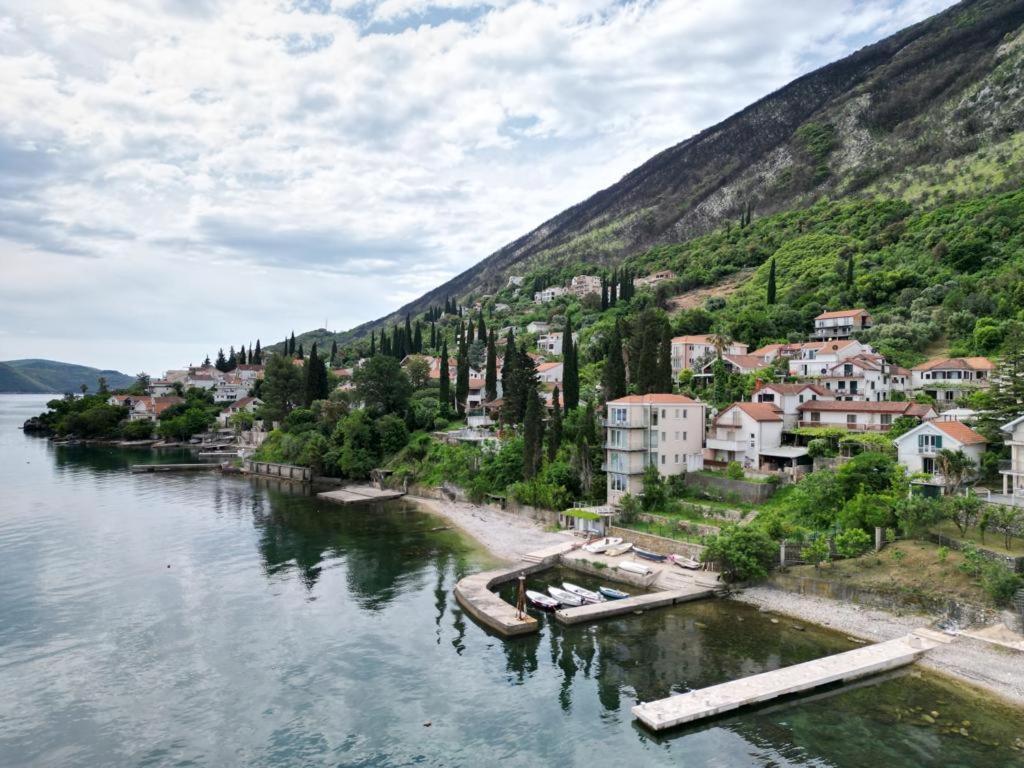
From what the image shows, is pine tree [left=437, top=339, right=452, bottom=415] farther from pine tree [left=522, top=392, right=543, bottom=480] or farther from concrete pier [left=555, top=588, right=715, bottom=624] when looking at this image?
concrete pier [left=555, top=588, right=715, bottom=624]

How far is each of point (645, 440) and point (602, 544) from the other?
399 inches

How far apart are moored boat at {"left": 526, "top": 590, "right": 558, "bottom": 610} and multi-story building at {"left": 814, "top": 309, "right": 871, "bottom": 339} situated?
61366 millimetres

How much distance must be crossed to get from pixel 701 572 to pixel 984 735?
17.5 m

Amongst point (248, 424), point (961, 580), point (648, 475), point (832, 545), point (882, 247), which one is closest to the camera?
point (961, 580)

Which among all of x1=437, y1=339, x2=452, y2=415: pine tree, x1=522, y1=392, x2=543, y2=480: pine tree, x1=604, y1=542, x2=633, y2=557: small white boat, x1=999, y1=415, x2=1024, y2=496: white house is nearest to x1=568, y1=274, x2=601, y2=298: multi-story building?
x1=437, y1=339, x2=452, y2=415: pine tree

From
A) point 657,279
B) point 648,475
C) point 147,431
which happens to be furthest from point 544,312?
point 648,475

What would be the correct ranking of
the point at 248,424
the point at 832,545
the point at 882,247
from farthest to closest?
the point at 248,424, the point at 882,247, the point at 832,545

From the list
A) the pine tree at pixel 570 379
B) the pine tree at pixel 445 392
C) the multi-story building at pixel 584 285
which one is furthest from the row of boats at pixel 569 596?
the multi-story building at pixel 584 285

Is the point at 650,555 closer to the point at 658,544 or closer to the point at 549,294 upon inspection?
the point at 658,544

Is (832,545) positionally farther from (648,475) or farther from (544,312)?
(544,312)

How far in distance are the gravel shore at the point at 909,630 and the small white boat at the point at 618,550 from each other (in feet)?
30.2

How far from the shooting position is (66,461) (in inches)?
4006

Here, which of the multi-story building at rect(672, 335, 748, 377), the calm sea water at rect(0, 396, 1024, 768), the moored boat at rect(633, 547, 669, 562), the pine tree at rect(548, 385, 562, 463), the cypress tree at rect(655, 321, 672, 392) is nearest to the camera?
the calm sea water at rect(0, 396, 1024, 768)

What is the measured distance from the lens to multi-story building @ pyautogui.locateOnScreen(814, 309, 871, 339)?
8233 centimetres
